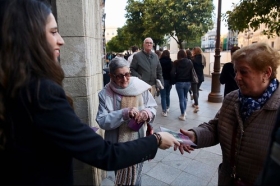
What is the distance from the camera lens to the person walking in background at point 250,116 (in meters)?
1.54

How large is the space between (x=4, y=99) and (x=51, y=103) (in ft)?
0.70

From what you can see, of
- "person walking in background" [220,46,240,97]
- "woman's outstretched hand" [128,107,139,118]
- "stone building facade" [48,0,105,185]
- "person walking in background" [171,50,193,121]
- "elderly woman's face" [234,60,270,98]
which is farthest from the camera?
"person walking in background" [171,50,193,121]

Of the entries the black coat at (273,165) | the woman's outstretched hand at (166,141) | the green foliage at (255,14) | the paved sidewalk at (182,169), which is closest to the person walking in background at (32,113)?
the woman's outstretched hand at (166,141)

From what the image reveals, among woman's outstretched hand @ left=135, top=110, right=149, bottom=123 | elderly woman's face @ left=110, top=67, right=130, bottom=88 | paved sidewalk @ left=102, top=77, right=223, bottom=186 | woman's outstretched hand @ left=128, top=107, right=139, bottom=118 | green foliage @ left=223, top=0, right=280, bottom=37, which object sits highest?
green foliage @ left=223, top=0, right=280, bottom=37

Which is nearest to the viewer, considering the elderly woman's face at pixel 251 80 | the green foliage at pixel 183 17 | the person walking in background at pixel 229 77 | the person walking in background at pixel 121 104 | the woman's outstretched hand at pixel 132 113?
the elderly woman's face at pixel 251 80

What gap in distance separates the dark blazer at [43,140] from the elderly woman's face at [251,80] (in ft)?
3.90

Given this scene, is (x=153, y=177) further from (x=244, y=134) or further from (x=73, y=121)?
(x=73, y=121)

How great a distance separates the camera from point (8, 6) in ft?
3.47

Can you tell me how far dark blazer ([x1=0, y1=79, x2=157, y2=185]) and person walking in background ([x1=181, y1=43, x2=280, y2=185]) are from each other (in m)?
1.04

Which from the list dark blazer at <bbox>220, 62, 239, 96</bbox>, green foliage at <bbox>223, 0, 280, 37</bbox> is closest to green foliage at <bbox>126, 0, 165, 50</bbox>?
green foliage at <bbox>223, 0, 280, 37</bbox>

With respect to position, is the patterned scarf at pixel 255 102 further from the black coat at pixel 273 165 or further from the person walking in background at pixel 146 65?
the person walking in background at pixel 146 65

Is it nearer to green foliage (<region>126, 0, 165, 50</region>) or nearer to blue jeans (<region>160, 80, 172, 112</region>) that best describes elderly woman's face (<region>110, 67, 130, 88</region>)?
blue jeans (<region>160, 80, 172, 112</region>)

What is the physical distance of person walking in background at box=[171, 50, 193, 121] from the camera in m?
6.46

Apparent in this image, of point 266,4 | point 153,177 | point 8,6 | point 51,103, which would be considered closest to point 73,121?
point 51,103
